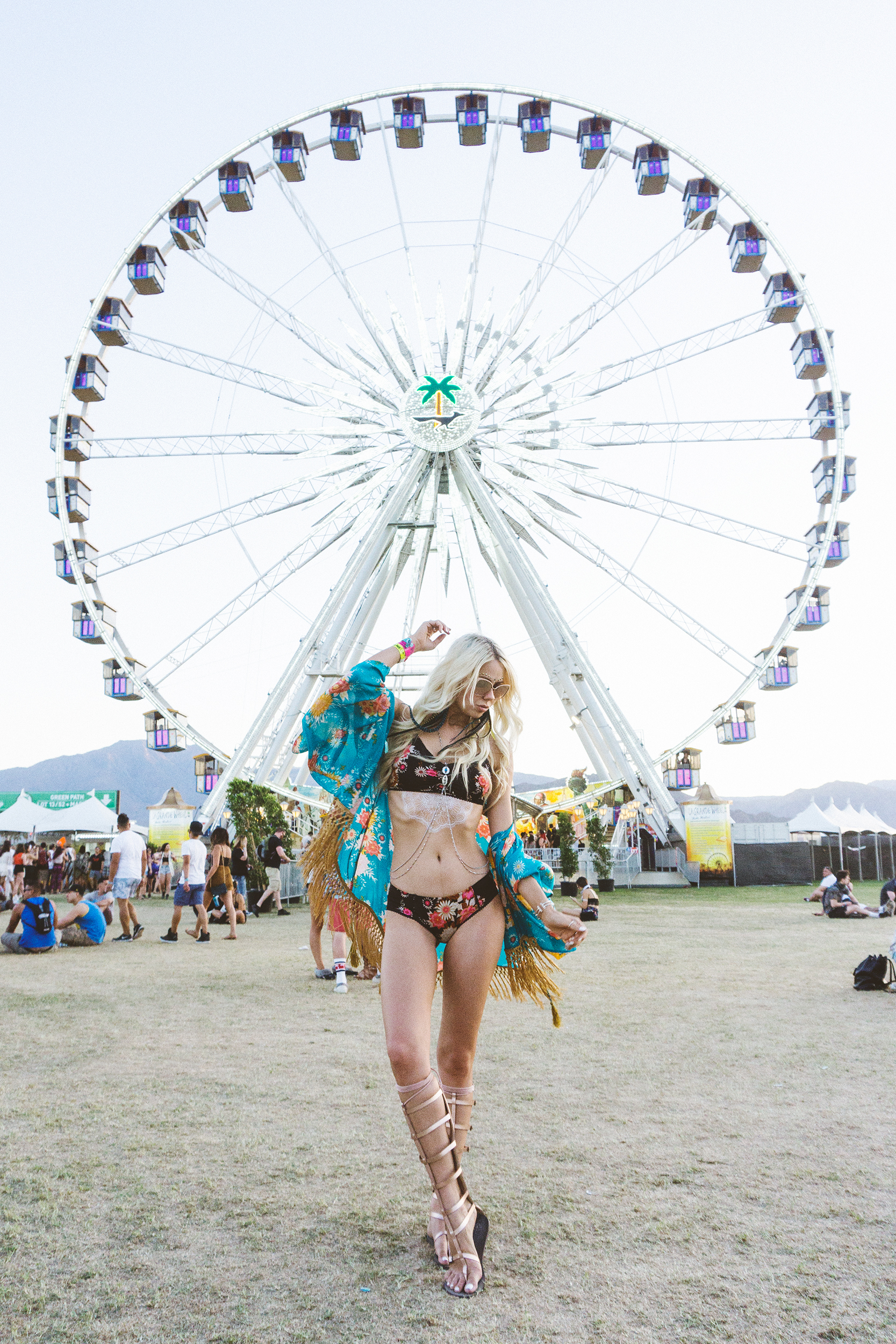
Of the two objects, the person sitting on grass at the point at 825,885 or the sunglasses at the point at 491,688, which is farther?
the person sitting on grass at the point at 825,885

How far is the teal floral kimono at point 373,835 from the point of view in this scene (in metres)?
3.07

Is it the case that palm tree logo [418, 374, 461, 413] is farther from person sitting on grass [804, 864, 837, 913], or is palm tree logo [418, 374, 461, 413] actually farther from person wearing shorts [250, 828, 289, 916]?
person sitting on grass [804, 864, 837, 913]

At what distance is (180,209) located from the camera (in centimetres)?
2084

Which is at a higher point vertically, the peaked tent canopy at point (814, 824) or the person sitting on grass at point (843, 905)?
the peaked tent canopy at point (814, 824)

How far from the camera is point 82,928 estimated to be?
1107cm

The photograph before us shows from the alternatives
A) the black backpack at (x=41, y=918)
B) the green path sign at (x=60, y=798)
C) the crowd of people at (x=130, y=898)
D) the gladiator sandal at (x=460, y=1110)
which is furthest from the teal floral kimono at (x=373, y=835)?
the green path sign at (x=60, y=798)

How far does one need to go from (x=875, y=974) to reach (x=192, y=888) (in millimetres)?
7735

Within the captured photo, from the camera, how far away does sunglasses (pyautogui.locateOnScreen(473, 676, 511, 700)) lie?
10.2 ft

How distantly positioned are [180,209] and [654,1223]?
883 inches

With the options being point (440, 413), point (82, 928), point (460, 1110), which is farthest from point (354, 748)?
point (440, 413)

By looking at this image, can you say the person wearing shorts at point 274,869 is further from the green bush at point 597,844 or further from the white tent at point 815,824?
the white tent at point 815,824

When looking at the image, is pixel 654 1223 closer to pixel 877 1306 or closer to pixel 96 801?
pixel 877 1306

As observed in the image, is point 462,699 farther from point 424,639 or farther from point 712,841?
point 712,841

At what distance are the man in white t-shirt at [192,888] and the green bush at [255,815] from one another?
611cm
